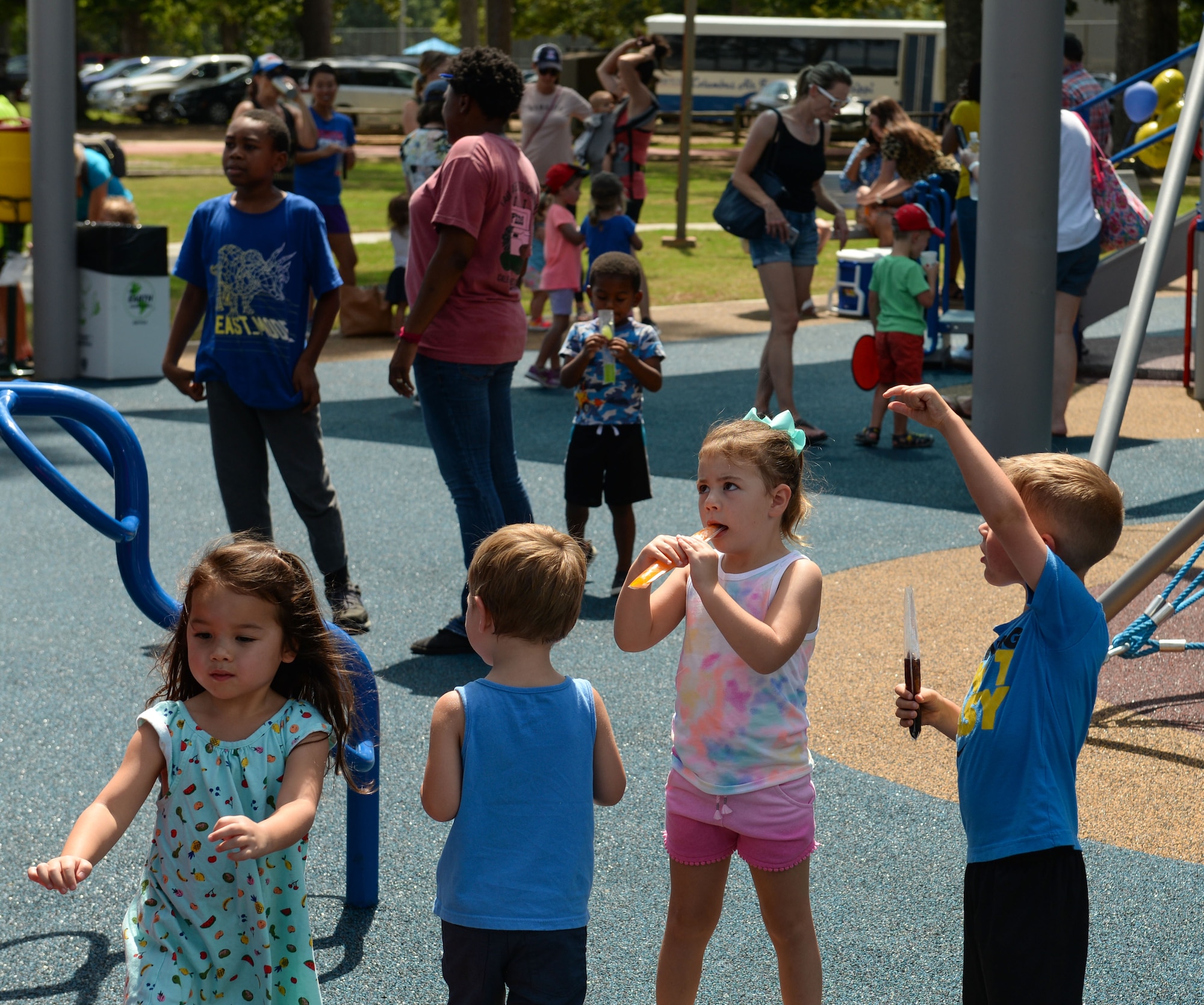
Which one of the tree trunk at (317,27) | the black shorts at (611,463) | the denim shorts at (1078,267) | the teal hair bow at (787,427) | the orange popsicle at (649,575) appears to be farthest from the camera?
the tree trunk at (317,27)

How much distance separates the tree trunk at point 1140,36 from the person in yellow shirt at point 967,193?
19.2 m

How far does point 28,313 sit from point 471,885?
479 inches

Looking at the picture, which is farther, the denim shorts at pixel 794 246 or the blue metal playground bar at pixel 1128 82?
the blue metal playground bar at pixel 1128 82

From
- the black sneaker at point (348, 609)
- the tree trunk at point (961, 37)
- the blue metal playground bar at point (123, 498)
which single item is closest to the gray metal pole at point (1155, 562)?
the blue metal playground bar at point (123, 498)

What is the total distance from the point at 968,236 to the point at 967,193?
1.28 feet

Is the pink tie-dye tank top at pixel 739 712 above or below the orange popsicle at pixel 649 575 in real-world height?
below

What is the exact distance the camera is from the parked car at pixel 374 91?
142ft

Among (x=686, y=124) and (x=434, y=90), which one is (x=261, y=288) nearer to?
(x=434, y=90)

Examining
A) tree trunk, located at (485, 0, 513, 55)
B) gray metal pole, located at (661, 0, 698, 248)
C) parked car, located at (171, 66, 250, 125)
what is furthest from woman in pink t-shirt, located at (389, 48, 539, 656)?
parked car, located at (171, 66, 250, 125)

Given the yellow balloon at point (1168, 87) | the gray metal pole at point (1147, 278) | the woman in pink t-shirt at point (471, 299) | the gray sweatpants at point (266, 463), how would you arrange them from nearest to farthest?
the gray metal pole at point (1147, 278)
the woman in pink t-shirt at point (471, 299)
the gray sweatpants at point (266, 463)
the yellow balloon at point (1168, 87)

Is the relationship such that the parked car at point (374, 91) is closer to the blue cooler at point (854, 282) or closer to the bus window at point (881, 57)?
the bus window at point (881, 57)

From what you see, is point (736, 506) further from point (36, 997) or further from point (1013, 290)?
point (1013, 290)

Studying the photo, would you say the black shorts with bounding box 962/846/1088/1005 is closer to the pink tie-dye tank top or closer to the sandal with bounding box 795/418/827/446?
the pink tie-dye tank top

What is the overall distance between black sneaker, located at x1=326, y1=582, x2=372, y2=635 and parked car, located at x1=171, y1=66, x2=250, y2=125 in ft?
136
